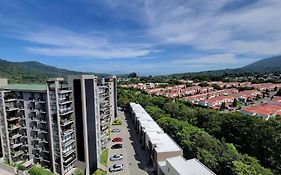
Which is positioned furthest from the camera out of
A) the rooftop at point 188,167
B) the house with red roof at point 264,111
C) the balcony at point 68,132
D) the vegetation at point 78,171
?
the house with red roof at point 264,111

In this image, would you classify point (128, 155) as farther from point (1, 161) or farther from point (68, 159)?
point (1, 161)

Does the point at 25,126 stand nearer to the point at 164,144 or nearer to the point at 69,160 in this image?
the point at 69,160

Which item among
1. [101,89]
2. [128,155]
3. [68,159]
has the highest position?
[101,89]

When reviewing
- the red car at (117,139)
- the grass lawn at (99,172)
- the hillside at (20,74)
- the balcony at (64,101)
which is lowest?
the grass lawn at (99,172)

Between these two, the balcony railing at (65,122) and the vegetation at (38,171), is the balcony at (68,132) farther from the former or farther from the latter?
the vegetation at (38,171)

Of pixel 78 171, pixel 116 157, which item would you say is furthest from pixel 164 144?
pixel 78 171

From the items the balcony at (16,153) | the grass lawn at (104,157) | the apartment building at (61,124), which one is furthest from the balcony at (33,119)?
the grass lawn at (104,157)

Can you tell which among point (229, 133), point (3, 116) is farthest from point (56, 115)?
point (229, 133)

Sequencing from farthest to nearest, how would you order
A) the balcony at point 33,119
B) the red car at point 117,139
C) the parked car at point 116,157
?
the red car at point 117,139, the parked car at point 116,157, the balcony at point 33,119

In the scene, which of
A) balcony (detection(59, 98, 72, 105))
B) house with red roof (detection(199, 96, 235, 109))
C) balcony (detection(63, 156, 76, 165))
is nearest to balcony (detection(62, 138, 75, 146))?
balcony (detection(63, 156, 76, 165))
